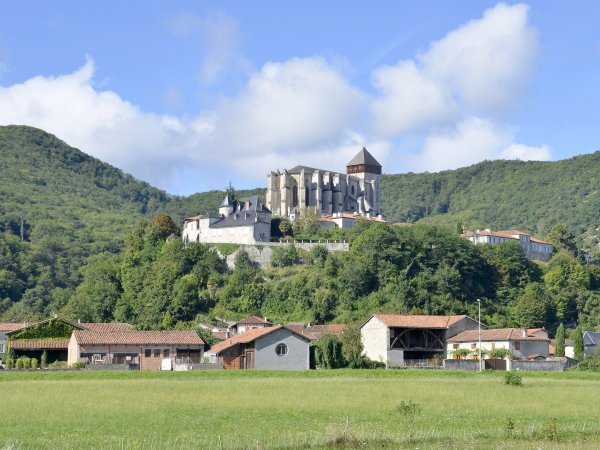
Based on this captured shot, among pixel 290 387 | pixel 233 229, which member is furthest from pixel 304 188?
pixel 290 387

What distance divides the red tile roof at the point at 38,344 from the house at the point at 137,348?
138 centimetres

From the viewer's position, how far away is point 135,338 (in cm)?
8150

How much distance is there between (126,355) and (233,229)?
46477 millimetres

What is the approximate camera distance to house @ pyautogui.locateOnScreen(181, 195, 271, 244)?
125 metres

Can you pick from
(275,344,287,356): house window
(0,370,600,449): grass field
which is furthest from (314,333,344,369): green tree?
(0,370,600,449): grass field

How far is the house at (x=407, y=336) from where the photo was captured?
297 ft

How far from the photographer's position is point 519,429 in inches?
1262

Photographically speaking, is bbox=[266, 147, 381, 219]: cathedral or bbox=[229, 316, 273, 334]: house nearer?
bbox=[229, 316, 273, 334]: house

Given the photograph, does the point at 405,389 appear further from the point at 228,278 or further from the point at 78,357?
the point at 228,278

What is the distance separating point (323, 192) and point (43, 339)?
7108 cm

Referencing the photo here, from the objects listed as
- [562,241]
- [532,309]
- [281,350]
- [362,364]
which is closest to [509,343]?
[362,364]

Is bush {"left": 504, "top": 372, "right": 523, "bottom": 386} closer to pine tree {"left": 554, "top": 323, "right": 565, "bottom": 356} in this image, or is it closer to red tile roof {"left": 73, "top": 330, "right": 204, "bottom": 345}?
red tile roof {"left": 73, "top": 330, "right": 204, "bottom": 345}

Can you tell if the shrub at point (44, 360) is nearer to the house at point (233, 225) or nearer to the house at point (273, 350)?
the house at point (273, 350)

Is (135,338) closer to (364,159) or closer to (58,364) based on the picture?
(58,364)
